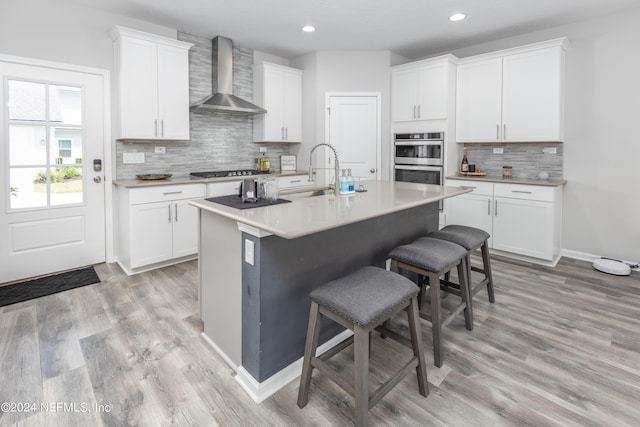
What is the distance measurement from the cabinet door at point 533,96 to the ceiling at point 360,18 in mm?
422

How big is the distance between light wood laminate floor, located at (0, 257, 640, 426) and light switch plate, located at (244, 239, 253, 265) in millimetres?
705

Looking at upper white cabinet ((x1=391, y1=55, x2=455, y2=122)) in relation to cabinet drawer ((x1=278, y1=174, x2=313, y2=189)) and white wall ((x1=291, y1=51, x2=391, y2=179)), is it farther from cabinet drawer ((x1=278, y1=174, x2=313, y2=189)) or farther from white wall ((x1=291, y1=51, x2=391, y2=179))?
cabinet drawer ((x1=278, y1=174, x2=313, y2=189))

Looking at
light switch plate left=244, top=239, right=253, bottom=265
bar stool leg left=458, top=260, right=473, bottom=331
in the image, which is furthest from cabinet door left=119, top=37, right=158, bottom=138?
bar stool leg left=458, top=260, right=473, bottom=331

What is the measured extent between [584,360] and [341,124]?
388cm

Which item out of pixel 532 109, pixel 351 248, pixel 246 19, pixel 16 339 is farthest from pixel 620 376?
pixel 246 19

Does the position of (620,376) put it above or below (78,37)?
below

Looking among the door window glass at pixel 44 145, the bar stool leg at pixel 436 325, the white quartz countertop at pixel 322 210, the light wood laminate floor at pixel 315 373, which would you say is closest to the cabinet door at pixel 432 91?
the white quartz countertop at pixel 322 210

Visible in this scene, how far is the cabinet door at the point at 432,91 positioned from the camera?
445 cm

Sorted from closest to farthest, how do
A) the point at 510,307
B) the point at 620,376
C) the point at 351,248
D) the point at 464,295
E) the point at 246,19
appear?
the point at 620,376 → the point at 351,248 → the point at 464,295 → the point at 510,307 → the point at 246,19

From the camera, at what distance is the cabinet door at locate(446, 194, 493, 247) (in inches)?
165

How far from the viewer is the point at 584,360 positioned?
212 cm

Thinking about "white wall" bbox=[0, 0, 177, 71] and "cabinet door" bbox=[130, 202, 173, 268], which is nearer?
"white wall" bbox=[0, 0, 177, 71]

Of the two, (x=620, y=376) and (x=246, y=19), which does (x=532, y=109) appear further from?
(x=246, y=19)

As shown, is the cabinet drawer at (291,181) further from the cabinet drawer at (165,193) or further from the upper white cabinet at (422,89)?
the upper white cabinet at (422,89)
